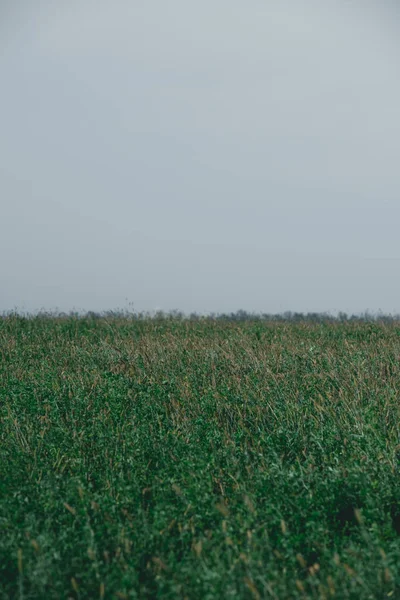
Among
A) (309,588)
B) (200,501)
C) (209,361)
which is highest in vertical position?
(209,361)

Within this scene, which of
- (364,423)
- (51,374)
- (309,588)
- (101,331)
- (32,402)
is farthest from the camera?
(101,331)

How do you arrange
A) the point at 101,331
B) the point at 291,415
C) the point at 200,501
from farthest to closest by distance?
the point at 101,331
the point at 291,415
the point at 200,501

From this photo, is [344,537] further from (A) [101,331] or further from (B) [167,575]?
(A) [101,331]

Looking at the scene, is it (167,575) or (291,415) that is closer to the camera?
(167,575)

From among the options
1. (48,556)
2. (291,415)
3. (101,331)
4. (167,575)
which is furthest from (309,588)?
(101,331)

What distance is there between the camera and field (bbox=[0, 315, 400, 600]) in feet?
10.6

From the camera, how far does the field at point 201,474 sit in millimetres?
3242

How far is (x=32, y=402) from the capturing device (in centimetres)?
662

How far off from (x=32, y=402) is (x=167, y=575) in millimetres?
3679

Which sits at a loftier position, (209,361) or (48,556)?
(209,361)

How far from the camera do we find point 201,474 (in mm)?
4207

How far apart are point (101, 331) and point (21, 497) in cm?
780

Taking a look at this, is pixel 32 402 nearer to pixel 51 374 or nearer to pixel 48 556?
pixel 51 374

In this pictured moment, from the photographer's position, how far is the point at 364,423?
5.37m
